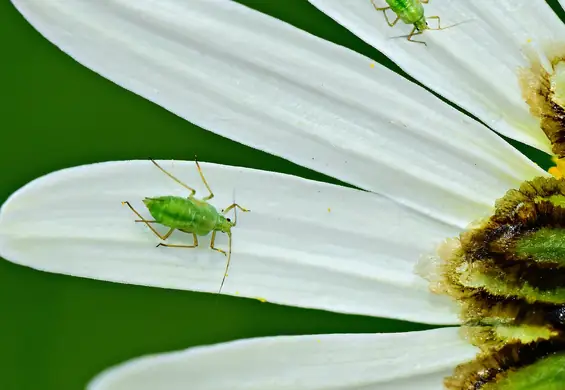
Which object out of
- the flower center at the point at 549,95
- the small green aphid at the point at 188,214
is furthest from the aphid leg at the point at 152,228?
the flower center at the point at 549,95

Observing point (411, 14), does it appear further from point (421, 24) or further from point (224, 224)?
point (224, 224)

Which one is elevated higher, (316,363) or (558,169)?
(558,169)

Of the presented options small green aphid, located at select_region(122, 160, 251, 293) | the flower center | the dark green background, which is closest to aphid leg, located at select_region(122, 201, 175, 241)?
small green aphid, located at select_region(122, 160, 251, 293)

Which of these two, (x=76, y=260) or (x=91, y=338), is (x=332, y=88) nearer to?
(x=76, y=260)

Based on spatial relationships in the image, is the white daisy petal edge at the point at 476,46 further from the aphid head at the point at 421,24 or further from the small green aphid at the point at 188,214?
the small green aphid at the point at 188,214

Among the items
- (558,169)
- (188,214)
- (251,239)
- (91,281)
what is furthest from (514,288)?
(91,281)

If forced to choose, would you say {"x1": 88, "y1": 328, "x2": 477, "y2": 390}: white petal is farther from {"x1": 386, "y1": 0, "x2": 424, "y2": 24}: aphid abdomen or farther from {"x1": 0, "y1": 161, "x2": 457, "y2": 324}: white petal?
{"x1": 386, "y1": 0, "x2": 424, "y2": 24}: aphid abdomen

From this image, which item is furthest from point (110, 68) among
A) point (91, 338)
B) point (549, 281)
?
point (549, 281)
